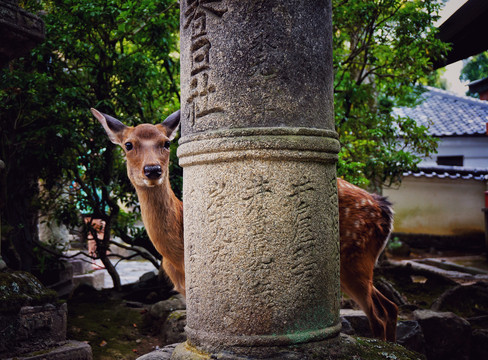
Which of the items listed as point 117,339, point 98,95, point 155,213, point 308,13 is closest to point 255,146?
point 308,13

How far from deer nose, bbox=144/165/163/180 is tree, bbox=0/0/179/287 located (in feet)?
6.87

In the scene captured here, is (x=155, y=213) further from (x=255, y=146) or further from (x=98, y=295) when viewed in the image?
(x=98, y=295)

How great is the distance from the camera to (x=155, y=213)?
13.1 feet

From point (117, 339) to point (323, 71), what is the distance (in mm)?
3992

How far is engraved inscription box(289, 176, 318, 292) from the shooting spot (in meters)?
2.41

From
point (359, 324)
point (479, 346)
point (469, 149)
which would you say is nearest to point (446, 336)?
point (479, 346)

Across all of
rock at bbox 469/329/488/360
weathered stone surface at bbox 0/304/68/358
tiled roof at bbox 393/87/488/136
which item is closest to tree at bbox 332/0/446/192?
rock at bbox 469/329/488/360

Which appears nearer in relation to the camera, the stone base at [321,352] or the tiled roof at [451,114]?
the stone base at [321,352]

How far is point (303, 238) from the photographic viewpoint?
2.42 m

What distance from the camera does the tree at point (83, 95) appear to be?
5.44 m

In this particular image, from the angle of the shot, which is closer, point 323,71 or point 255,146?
point 255,146

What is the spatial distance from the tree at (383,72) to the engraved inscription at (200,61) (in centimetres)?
345

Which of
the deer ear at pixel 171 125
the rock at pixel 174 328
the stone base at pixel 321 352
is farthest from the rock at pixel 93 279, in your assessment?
the stone base at pixel 321 352

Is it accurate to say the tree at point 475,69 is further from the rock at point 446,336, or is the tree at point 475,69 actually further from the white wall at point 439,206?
the rock at point 446,336
